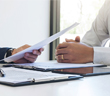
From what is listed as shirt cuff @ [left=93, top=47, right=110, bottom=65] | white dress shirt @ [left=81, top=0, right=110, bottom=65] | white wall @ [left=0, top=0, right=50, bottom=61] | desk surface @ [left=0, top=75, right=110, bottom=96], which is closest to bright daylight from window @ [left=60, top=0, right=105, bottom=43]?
white wall @ [left=0, top=0, right=50, bottom=61]

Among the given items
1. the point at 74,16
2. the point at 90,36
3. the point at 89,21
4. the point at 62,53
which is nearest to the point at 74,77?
the point at 62,53

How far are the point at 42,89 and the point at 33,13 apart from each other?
8.09ft

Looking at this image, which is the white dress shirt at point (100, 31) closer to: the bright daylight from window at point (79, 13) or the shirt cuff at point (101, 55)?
the shirt cuff at point (101, 55)

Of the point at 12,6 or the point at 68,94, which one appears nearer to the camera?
the point at 68,94

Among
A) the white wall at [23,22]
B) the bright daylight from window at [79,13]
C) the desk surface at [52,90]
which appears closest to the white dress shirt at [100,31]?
the bright daylight from window at [79,13]

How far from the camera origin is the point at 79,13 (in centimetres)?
261

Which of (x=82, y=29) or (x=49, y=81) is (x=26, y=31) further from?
(x=49, y=81)

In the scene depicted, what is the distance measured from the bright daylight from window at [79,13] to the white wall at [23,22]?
0.27 metres

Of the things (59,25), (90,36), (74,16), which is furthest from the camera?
(59,25)

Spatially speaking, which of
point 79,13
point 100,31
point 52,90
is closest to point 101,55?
point 100,31

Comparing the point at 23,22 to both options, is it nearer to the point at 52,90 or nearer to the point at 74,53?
the point at 74,53

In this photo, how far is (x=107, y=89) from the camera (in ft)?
1.43

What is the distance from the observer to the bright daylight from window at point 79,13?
2453mm

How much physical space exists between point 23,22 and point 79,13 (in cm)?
74
